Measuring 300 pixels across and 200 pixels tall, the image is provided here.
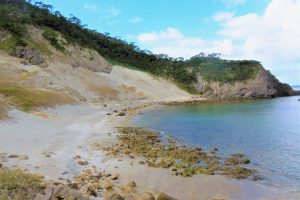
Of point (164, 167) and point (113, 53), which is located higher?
point (113, 53)

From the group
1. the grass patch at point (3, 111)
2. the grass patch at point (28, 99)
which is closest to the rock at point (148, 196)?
the grass patch at point (3, 111)

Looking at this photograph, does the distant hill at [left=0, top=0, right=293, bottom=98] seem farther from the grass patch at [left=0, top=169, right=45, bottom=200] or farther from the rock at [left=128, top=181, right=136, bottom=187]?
the grass patch at [left=0, top=169, right=45, bottom=200]

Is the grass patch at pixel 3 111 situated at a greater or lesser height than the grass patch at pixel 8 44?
lesser

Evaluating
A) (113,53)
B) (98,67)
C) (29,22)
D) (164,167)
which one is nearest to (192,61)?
(113,53)

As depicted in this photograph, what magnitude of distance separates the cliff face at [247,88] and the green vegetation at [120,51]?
2.23m

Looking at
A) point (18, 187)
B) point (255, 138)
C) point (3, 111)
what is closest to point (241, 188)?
point (18, 187)

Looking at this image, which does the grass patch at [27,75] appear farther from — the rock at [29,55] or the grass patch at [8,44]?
the grass patch at [8,44]

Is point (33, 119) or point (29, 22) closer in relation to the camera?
point (33, 119)

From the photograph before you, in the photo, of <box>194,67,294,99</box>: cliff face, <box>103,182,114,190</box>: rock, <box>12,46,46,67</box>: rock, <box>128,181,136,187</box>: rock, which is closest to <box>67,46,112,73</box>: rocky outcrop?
<box>12,46,46,67</box>: rock

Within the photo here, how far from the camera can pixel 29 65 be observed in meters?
79.1

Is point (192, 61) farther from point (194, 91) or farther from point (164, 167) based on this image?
point (164, 167)

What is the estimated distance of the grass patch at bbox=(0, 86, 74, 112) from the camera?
4834cm

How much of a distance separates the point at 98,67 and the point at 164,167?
81758 mm

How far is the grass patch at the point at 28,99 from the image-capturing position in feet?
159
